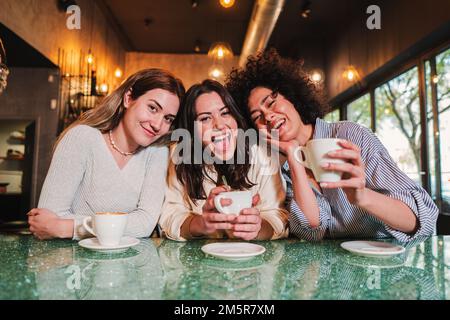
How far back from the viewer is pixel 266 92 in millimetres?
1459

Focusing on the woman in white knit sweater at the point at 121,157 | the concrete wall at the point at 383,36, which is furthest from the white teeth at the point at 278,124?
the concrete wall at the point at 383,36

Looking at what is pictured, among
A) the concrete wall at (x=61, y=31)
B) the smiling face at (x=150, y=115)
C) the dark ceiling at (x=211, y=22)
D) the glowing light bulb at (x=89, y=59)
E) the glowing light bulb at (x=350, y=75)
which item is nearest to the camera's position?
the smiling face at (x=150, y=115)

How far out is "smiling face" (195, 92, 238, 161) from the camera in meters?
1.31

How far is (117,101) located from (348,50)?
419 cm

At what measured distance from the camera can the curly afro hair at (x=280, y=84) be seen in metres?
1.56

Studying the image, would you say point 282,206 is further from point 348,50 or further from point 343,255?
point 348,50

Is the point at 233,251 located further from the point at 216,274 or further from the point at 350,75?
the point at 350,75

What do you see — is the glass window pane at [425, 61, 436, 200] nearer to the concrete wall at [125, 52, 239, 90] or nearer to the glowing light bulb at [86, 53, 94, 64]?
the concrete wall at [125, 52, 239, 90]

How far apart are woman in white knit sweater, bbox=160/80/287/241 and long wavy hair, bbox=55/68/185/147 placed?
3.8 inches

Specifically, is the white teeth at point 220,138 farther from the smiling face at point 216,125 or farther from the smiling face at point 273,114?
the smiling face at point 273,114

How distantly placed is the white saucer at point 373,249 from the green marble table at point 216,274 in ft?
0.05

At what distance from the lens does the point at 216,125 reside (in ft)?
4.35

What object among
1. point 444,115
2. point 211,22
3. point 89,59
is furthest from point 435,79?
point 89,59

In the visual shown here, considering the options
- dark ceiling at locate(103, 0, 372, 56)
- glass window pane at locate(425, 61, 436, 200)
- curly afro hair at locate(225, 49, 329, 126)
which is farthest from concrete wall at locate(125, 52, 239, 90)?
curly afro hair at locate(225, 49, 329, 126)
